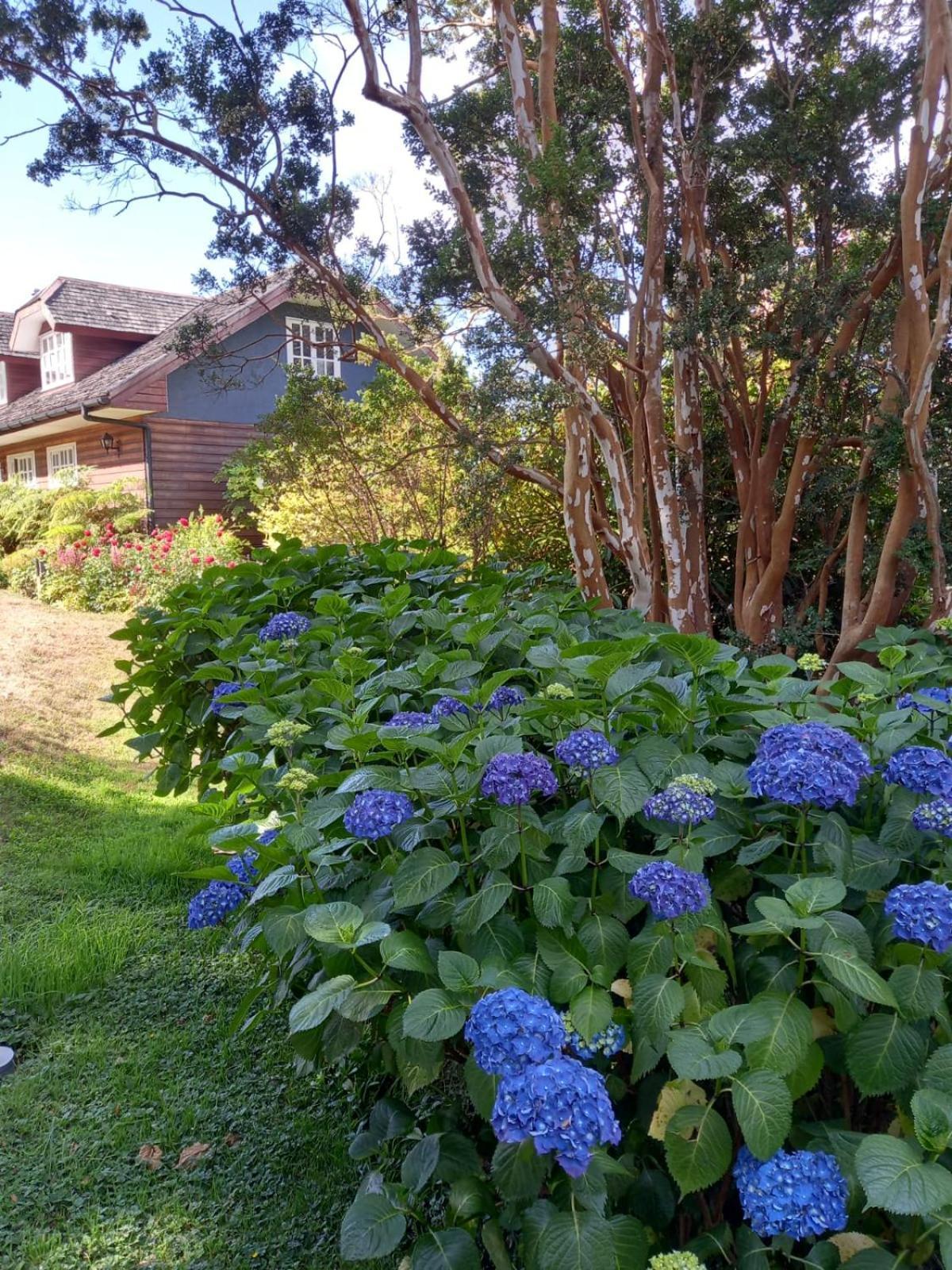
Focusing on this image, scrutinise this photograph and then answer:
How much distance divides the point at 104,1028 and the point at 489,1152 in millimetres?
2039

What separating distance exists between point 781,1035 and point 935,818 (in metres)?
0.41

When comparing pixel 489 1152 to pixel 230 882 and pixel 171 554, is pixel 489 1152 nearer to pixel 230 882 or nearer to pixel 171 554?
pixel 230 882

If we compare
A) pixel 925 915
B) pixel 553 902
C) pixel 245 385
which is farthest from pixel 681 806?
pixel 245 385

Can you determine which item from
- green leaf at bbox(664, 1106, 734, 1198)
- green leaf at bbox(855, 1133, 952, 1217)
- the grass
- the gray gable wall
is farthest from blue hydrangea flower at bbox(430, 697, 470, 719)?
the gray gable wall

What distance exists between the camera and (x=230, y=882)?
179cm

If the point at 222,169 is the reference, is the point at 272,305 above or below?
above

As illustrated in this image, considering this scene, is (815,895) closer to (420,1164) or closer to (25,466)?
(420,1164)

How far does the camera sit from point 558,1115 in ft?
3.13

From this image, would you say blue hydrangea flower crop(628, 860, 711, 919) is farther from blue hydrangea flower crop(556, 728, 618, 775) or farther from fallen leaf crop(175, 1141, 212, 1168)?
fallen leaf crop(175, 1141, 212, 1168)

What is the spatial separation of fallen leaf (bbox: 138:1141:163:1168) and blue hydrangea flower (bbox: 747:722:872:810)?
1962 mm

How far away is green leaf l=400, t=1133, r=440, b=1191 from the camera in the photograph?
126cm

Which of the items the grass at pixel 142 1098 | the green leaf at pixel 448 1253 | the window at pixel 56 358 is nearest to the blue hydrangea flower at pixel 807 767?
the green leaf at pixel 448 1253

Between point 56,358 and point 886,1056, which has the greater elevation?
point 56,358

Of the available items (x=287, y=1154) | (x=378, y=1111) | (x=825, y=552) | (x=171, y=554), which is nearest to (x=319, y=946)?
(x=378, y=1111)
